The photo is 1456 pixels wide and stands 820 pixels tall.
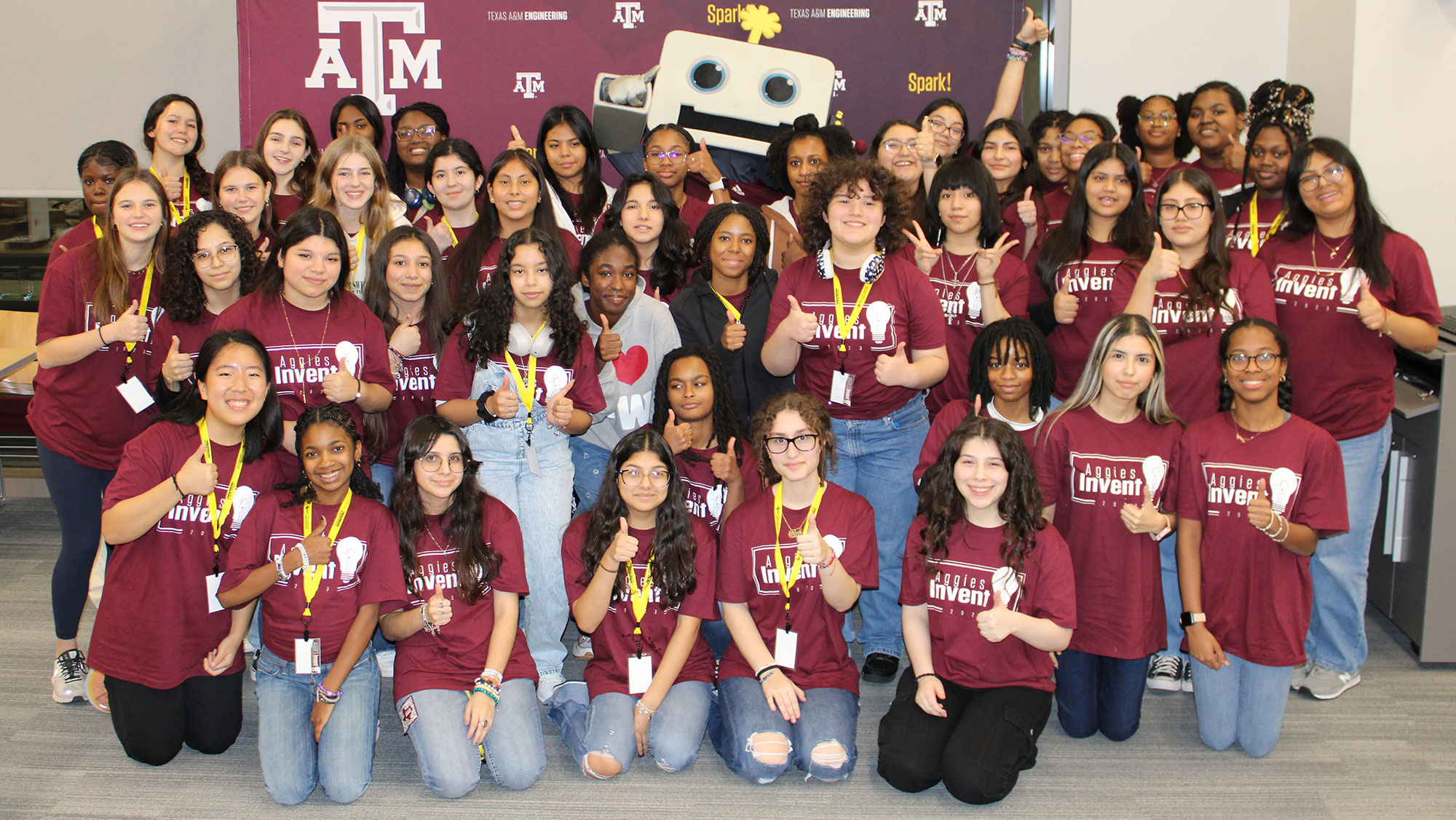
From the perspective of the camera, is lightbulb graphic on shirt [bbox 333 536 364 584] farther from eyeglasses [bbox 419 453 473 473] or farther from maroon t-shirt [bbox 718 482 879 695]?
maroon t-shirt [bbox 718 482 879 695]

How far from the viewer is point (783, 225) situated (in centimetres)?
415

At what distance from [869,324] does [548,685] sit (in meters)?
1.59

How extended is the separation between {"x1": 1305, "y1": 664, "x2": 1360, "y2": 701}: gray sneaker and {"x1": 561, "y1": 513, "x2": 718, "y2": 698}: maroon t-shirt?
200 centimetres

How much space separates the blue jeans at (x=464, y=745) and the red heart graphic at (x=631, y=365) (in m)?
1.14

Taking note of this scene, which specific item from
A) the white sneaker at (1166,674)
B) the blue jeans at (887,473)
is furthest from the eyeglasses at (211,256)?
the white sneaker at (1166,674)

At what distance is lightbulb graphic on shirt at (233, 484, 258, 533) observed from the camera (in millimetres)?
3029

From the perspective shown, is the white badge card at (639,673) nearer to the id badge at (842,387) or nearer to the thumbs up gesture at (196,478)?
the id badge at (842,387)

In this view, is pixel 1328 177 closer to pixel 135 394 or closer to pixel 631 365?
pixel 631 365

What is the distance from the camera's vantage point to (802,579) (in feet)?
10.1

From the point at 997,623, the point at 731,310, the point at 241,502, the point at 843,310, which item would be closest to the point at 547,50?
the point at 731,310

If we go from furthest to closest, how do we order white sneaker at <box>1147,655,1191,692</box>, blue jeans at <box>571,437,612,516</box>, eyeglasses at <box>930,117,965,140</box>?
eyeglasses at <box>930,117,965,140</box> → blue jeans at <box>571,437,612,516</box> → white sneaker at <box>1147,655,1191,692</box>

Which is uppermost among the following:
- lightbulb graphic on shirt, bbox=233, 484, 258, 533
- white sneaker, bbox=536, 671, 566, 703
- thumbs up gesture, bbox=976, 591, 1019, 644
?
lightbulb graphic on shirt, bbox=233, 484, 258, 533

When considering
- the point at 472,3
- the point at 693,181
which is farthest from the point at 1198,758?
the point at 472,3

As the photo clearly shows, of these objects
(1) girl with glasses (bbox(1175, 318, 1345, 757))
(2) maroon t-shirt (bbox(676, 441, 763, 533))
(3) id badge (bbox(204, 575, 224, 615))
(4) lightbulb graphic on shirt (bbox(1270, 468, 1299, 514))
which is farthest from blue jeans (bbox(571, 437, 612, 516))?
(4) lightbulb graphic on shirt (bbox(1270, 468, 1299, 514))
